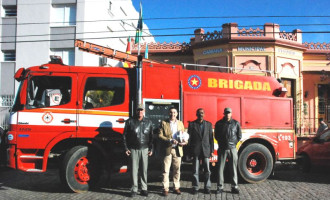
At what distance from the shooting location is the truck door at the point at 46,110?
6.27 metres

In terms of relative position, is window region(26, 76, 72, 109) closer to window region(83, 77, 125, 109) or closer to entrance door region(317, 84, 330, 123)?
window region(83, 77, 125, 109)

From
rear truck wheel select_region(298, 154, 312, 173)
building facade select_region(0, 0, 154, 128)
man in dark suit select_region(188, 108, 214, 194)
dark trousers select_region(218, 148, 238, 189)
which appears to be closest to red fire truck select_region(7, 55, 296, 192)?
man in dark suit select_region(188, 108, 214, 194)

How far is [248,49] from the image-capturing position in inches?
662

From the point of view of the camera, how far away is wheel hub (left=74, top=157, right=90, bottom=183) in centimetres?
634

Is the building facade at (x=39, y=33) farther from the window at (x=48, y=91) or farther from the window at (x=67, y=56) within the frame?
the window at (x=48, y=91)

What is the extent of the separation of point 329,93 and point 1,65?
20305 mm

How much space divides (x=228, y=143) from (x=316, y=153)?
4.18m

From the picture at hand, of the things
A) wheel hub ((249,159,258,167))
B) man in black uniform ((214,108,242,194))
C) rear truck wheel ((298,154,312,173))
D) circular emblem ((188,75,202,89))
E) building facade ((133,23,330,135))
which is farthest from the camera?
building facade ((133,23,330,135))

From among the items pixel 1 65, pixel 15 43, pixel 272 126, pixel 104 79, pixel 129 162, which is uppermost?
pixel 15 43

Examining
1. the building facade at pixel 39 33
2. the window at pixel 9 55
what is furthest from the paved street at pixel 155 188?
A: the window at pixel 9 55

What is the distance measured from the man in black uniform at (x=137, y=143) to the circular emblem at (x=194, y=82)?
165 cm

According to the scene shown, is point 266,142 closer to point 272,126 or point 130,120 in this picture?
point 272,126

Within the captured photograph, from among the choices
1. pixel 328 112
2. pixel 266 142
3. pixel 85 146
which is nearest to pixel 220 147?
pixel 266 142

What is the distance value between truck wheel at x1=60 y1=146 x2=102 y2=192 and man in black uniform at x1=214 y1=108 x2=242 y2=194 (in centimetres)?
267
